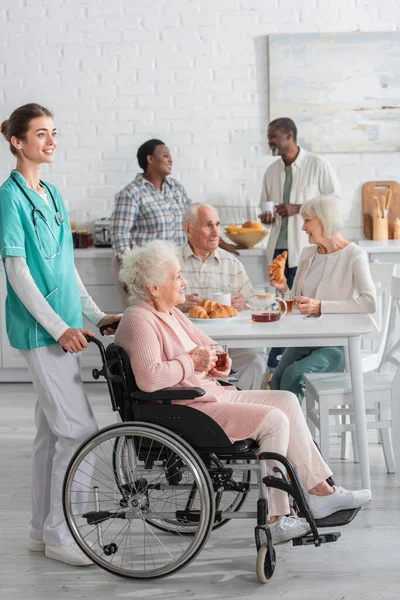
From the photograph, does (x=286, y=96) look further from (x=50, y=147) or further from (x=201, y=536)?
(x=201, y=536)

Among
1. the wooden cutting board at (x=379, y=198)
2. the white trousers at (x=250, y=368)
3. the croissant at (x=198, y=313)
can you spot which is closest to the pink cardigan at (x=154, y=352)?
the croissant at (x=198, y=313)

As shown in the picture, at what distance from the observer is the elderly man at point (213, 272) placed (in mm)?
3980

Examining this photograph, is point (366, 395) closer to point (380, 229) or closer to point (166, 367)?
point (166, 367)

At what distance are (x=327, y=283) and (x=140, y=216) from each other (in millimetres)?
1744

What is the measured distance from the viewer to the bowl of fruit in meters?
5.52

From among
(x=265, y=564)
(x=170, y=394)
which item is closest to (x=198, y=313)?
(x=170, y=394)

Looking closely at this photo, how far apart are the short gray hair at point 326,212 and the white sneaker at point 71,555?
1.72 meters

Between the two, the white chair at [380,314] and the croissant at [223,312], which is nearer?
the croissant at [223,312]

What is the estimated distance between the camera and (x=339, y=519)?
2.78 m

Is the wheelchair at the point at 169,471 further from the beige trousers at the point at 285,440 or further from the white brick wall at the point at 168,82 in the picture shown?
the white brick wall at the point at 168,82

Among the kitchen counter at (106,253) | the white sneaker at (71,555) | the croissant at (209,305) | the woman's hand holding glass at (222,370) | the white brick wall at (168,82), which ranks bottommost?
the white sneaker at (71,555)

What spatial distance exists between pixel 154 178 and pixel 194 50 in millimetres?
988

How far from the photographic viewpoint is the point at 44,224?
274 centimetres

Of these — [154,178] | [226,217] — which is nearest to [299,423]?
[154,178]
